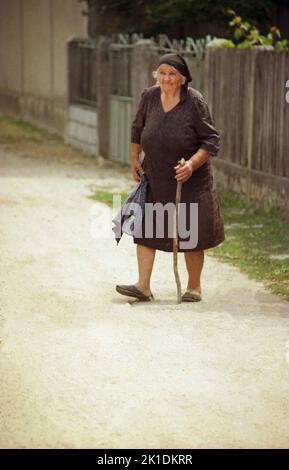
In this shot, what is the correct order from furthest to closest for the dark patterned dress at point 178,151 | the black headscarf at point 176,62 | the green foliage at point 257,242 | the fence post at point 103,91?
the fence post at point 103,91, the green foliage at point 257,242, the dark patterned dress at point 178,151, the black headscarf at point 176,62

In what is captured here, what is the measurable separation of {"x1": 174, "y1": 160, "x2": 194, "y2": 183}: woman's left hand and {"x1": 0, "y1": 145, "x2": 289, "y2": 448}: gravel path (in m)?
0.89

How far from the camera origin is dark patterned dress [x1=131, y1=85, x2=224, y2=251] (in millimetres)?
7328

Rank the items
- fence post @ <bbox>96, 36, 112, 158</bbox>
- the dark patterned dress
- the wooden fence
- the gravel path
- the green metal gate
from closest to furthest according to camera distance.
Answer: the gravel path < the dark patterned dress < the wooden fence < the green metal gate < fence post @ <bbox>96, 36, 112, 158</bbox>

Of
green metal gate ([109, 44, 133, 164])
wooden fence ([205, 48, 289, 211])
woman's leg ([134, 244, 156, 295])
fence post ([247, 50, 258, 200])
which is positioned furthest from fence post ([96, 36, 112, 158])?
woman's leg ([134, 244, 156, 295])

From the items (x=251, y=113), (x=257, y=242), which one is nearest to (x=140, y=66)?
(x=251, y=113)

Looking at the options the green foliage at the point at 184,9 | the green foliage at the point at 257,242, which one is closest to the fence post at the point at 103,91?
the green foliage at the point at 184,9

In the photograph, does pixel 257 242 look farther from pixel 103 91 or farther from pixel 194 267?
pixel 103 91

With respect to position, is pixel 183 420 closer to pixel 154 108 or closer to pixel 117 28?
pixel 154 108

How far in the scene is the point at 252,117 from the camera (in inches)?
454

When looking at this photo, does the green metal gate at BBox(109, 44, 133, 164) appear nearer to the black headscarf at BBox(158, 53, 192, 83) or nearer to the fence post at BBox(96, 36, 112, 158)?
the fence post at BBox(96, 36, 112, 158)

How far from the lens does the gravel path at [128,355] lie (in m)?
5.00

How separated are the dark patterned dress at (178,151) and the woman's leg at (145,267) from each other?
0.06 m

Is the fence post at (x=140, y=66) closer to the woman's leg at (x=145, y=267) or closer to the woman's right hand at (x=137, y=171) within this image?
the woman's right hand at (x=137, y=171)
